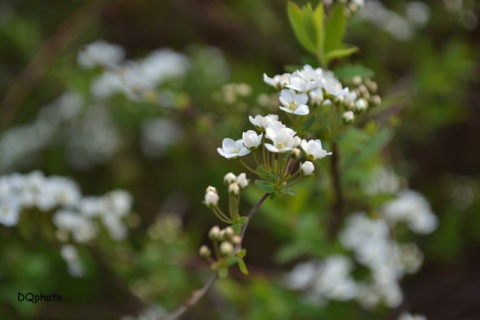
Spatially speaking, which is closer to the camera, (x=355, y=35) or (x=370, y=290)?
(x=370, y=290)

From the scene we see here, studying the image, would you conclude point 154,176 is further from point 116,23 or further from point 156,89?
point 116,23

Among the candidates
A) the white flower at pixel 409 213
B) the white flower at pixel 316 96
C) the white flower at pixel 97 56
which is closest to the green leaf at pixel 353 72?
the white flower at pixel 316 96

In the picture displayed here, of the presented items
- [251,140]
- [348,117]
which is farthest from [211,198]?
[348,117]

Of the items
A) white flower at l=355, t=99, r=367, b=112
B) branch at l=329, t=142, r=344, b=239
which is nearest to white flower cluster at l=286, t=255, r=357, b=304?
branch at l=329, t=142, r=344, b=239

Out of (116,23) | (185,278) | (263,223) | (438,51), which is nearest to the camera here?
(185,278)

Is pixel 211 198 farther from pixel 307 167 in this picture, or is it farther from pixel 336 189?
pixel 336 189

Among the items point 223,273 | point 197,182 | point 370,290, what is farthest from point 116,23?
point 223,273

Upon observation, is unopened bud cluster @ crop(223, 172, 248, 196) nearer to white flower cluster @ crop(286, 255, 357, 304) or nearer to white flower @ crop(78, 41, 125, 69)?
white flower cluster @ crop(286, 255, 357, 304)

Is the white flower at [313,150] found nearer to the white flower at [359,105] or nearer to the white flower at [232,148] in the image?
the white flower at [232,148]
